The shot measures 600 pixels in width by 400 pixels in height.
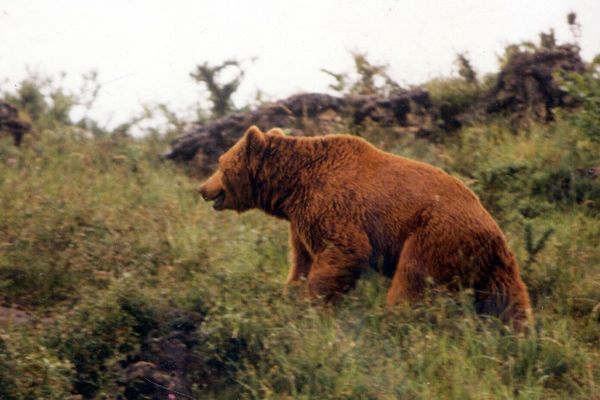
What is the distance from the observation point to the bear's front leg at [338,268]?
25.0 ft

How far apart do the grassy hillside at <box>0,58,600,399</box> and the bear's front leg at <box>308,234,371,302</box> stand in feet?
0.45

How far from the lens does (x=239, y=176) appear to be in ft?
28.2

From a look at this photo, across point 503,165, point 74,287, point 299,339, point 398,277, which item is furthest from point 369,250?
point 503,165

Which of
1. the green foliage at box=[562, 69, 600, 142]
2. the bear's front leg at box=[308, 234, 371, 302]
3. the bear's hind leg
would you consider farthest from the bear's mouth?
the green foliage at box=[562, 69, 600, 142]

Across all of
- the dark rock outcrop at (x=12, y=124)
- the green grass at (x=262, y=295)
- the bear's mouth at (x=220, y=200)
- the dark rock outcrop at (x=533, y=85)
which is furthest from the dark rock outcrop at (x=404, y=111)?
the bear's mouth at (x=220, y=200)

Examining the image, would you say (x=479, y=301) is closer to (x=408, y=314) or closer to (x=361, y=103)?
(x=408, y=314)

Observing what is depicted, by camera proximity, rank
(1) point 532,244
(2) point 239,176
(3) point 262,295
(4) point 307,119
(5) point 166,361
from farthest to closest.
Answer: (4) point 307,119, (2) point 239,176, (1) point 532,244, (3) point 262,295, (5) point 166,361

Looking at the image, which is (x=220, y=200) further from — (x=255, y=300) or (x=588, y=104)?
(x=588, y=104)

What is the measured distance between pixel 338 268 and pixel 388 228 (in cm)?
46

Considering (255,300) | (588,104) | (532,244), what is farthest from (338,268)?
(588,104)

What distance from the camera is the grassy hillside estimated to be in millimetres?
6340

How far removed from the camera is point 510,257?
299 inches

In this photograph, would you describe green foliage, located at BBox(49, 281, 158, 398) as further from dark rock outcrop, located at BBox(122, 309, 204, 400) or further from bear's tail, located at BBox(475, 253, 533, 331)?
bear's tail, located at BBox(475, 253, 533, 331)

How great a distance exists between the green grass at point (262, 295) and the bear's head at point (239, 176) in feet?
1.35
